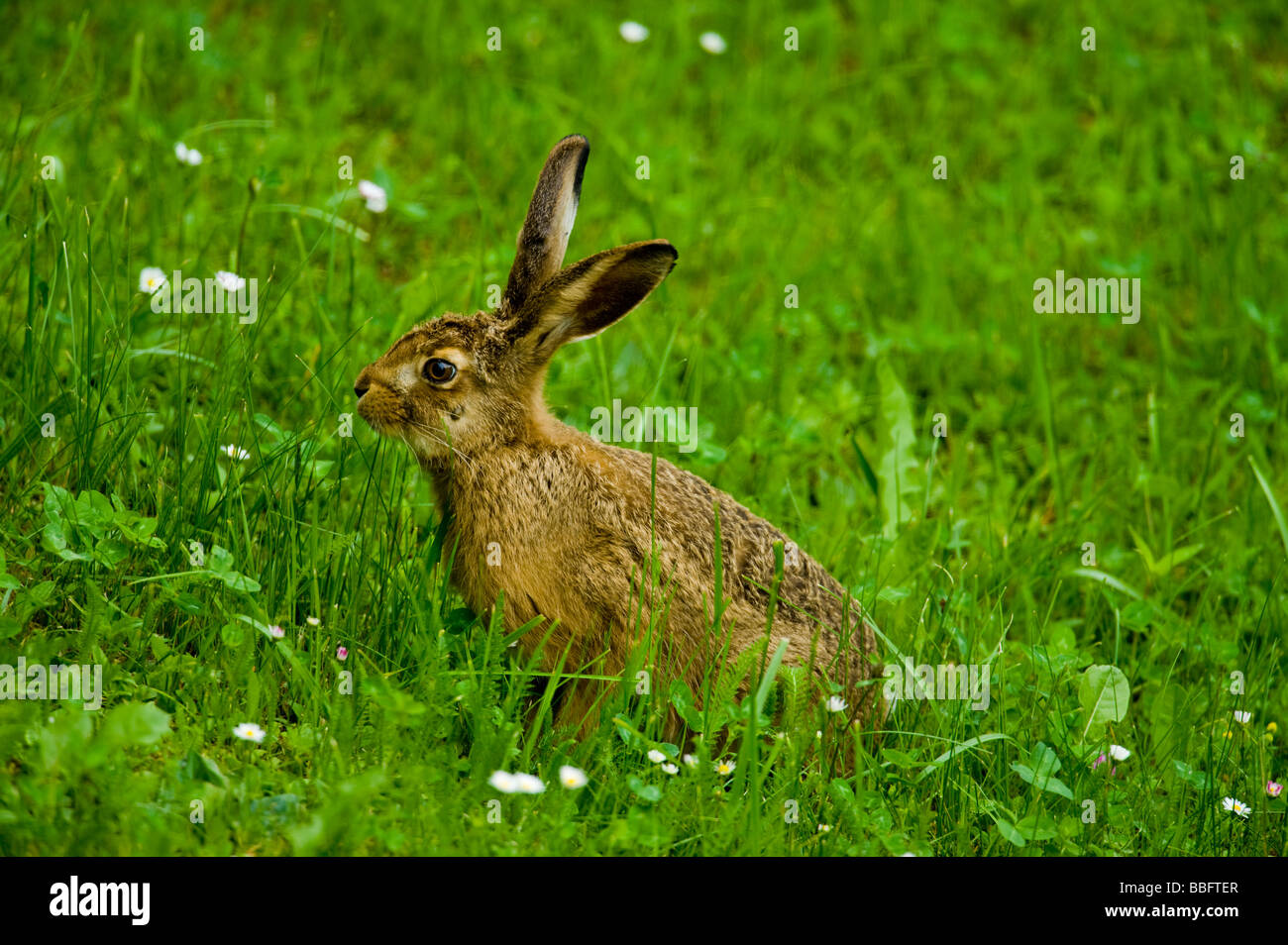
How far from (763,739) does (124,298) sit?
3453mm

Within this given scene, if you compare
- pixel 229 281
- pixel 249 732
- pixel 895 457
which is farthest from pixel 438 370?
pixel 895 457

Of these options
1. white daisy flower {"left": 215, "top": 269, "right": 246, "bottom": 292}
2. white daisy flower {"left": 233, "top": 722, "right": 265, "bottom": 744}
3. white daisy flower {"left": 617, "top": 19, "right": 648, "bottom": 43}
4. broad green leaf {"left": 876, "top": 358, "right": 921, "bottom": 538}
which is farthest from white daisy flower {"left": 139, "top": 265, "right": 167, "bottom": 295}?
white daisy flower {"left": 617, "top": 19, "right": 648, "bottom": 43}

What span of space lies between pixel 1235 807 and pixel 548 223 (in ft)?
11.3

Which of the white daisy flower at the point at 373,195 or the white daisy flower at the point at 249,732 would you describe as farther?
the white daisy flower at the point at 373,195

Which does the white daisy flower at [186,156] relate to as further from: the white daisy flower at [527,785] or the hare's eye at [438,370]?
the white daisy flower at [527,785]

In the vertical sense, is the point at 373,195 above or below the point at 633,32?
below

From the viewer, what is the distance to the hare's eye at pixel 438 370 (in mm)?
5477

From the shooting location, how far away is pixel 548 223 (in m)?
5.65

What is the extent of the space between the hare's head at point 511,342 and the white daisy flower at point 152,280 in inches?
49.0

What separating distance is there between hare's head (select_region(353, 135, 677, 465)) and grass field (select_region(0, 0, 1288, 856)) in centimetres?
28

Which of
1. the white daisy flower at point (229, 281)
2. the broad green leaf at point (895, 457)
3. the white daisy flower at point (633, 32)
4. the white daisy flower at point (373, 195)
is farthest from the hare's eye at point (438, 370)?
the white daisy flower at point (633, 32)

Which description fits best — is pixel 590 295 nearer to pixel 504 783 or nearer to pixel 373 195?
pixel 373 195
